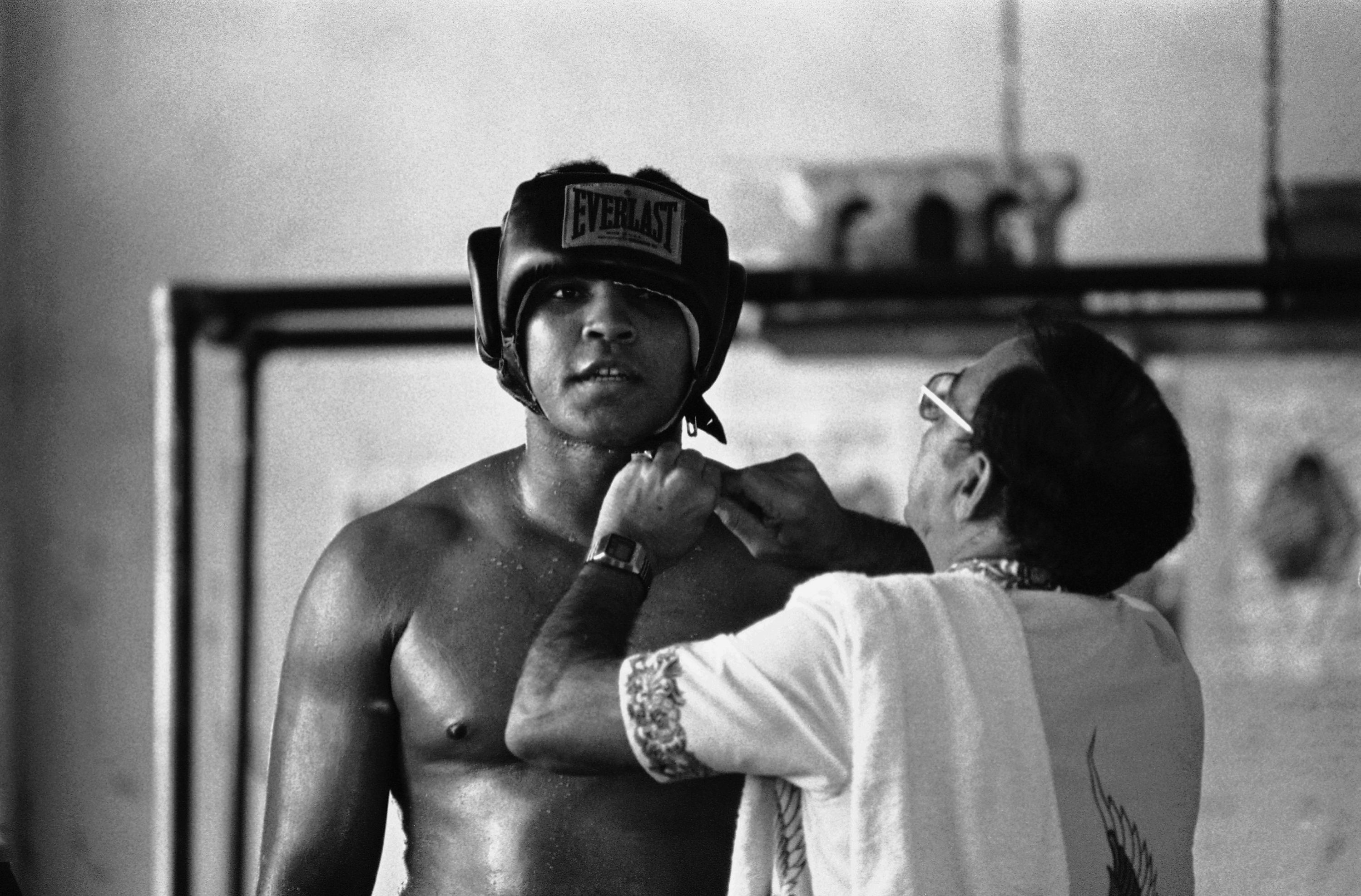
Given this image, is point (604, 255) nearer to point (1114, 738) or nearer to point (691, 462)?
point (691, 462)

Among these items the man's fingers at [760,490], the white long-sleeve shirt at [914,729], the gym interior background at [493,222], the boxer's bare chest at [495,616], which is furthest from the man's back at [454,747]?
the gym interior background at [493,222]

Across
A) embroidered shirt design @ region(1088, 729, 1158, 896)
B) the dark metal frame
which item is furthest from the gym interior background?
embroidered shirt design @ region(1088, 729, 1158, 896)

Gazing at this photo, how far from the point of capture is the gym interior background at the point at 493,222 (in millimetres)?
3572

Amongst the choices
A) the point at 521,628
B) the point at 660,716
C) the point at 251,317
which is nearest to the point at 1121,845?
the point at 660,716

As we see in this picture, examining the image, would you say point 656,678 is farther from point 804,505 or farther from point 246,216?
point 246,216

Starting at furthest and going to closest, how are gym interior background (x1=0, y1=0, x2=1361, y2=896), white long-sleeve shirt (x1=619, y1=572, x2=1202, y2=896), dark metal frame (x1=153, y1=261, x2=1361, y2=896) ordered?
gym interior background (x1=0, y1=0, x2=1361, y2=896) < dark metal frame (x1=153, y1=261, x2=1361, y2=896) < white long-sleeve shirt (x1=619, y1=572, x2=1202, y2=896)

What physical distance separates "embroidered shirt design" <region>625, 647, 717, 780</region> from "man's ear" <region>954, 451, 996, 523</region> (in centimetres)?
22

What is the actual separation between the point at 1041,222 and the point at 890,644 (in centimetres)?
157

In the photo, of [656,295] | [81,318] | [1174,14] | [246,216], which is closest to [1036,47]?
[1174,14]

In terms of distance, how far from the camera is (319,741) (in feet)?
4.37

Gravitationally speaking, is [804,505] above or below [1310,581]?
above

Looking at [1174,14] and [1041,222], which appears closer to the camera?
Result: [1041,222]

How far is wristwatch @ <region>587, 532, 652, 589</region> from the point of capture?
1.20m

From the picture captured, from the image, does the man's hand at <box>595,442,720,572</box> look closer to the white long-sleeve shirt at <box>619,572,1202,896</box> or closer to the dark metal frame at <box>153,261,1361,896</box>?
the white long-sleeve shirt at <box>619,572,1202,896</box>
